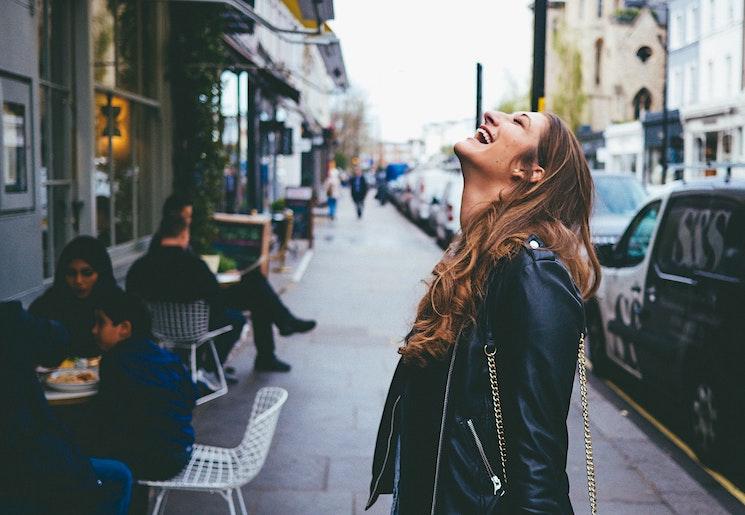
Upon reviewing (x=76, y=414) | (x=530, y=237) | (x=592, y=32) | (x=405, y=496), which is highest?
(x=592, y=32)

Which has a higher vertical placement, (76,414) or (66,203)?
(66,203)

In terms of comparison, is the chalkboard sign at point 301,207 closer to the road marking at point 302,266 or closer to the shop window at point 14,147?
the road marking at point 302,266

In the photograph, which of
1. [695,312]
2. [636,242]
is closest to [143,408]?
[695,312]

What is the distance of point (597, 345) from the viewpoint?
8.79 m

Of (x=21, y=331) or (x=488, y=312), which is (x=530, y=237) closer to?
(x=488, y=312)

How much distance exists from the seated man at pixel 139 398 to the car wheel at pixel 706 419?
3360 mm

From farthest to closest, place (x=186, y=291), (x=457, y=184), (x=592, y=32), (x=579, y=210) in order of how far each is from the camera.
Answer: (x=592, y=32)
(x=457, y=184)
(x=186, y=291)
(x=579, y=210)

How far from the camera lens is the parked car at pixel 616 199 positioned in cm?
1349

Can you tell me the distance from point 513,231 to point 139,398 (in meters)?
2.25

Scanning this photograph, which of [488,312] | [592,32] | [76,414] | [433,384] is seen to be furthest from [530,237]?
[592,32]

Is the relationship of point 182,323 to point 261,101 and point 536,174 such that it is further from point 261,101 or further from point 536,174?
point 261,101

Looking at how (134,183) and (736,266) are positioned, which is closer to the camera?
(736,266)

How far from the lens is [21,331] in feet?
9.03

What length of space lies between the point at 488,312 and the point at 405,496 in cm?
50
